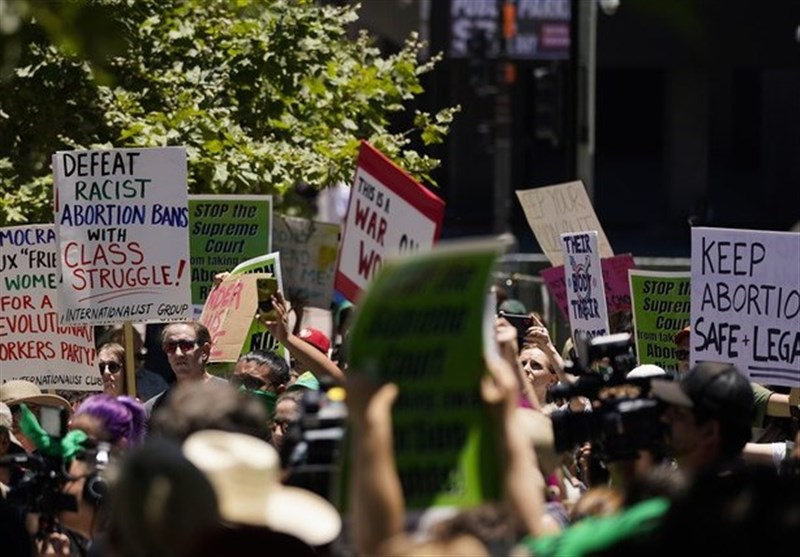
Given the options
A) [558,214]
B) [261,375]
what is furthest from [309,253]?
[261,375]

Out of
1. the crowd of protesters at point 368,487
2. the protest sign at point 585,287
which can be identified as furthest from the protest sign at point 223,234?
the crowd of protesters at point 368,487

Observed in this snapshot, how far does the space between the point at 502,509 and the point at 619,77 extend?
3311 cm

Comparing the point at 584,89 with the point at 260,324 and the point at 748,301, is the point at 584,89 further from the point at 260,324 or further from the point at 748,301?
the point at 748,301

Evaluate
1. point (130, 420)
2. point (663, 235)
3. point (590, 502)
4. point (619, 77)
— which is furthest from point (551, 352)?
point (619, 77)

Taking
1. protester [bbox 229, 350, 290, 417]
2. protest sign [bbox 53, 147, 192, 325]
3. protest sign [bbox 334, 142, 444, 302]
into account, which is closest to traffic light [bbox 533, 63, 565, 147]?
protest sign [bbox 53, 147, 192, 325]

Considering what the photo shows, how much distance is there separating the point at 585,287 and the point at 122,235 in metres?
2.33

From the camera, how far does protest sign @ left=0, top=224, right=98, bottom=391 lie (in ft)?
33.6

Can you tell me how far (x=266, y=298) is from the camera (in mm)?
8641

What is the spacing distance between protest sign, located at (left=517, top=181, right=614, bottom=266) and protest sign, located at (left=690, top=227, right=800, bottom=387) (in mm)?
3167

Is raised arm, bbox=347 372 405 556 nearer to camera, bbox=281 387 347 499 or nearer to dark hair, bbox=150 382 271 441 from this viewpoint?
camera, bbox=281 387 347 499

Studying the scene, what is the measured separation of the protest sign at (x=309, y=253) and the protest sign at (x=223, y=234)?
2818 millimetres

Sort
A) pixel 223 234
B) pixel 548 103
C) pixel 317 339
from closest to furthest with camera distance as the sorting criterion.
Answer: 1. pixel 317 339
2. pixel 223 234
3. pixel 548 103

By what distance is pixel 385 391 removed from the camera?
471 cm

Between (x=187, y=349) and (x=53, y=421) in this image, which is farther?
(x=187, y=349)
